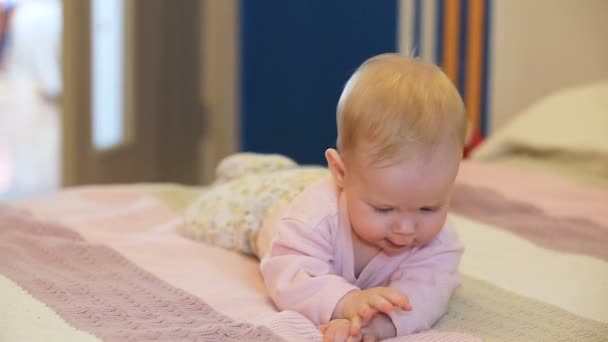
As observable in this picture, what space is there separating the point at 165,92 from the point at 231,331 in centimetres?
262

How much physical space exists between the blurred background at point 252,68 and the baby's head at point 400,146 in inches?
52.2

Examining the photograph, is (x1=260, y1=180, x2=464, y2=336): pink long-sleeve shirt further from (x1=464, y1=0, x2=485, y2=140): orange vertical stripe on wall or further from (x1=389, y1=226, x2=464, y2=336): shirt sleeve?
(x1=464, y1=0, x2=485, y2=140): orange vertical stripe on wall

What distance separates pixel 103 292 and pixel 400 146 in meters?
0.40

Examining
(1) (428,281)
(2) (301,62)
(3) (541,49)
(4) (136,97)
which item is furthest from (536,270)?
(4) (136,97)

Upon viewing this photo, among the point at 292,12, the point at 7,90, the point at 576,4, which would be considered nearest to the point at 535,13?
the point at 576,4

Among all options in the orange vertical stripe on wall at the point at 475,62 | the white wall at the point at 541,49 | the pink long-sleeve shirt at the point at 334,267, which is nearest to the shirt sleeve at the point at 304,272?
the pink long-sleeve shirt at the point at 334,267

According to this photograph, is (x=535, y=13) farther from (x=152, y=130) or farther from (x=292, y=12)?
(x=152, y=130)

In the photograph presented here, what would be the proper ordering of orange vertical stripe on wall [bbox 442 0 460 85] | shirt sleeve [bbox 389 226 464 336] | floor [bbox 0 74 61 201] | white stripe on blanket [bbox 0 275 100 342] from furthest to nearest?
floor [bbox 0 74 61 201]
orange vertical stripe on wall [bbox 442 0 460 85]
shirt sleeve [bbox 389 226 464 336]
white stripe on blanket [bbox 0 275 100 342]

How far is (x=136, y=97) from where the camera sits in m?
3.21

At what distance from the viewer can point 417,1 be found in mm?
2502

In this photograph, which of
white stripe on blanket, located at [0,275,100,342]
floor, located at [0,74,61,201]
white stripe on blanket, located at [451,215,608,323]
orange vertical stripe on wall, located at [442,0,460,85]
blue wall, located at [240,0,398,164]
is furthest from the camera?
floor, located at [0,74,61,201]

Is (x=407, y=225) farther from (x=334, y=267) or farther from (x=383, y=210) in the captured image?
(x=334, y=267)

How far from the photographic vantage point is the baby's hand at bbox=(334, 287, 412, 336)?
92cm

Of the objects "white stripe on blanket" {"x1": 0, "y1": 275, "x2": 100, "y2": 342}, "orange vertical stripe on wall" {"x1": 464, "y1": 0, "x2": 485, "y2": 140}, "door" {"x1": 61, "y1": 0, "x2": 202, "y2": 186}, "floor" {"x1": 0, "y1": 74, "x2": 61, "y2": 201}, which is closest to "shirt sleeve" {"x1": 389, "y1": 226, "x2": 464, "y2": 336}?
"white stripe on blanket" {"x1": 0, "y1": 275, "x2": 100, "y2": 342}
